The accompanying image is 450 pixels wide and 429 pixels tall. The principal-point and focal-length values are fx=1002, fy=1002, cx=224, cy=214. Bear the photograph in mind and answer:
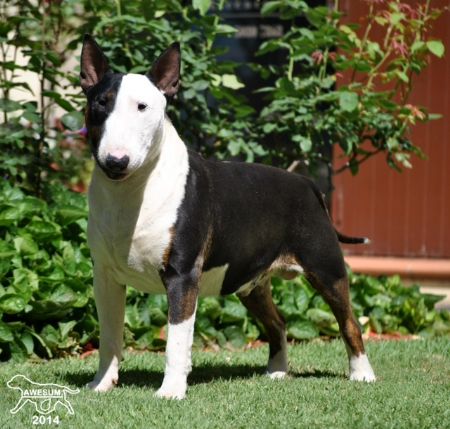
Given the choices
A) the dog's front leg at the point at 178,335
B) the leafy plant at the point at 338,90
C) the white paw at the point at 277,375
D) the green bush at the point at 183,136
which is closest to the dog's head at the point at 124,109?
the dog's front leg at the point at 178,335

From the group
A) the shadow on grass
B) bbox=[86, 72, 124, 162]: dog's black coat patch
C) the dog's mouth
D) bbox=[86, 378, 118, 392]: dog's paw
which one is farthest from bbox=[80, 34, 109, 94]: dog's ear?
the shadow on grass

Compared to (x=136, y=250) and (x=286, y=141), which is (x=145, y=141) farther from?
(x=286, y=141)

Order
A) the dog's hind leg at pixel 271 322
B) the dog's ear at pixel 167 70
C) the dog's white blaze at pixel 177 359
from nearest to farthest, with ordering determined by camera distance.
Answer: the dog's white blaze at pixel 177 359
the dog's ear at pixel 167 70
the dog's hind leg at pixel 271 322

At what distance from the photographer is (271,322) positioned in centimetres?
556

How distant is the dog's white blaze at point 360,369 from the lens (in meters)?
5.32

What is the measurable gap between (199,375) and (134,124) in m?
1.70

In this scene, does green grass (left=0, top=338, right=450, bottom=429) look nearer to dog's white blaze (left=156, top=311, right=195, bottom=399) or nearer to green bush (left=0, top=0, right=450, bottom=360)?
dog's white blaze (left=156, top=311, right=195, bottom=399)

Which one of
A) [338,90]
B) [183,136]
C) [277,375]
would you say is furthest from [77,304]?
[338,90]

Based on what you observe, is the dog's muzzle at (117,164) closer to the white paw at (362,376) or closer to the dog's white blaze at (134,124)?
the dog's white blaze at (134,124)

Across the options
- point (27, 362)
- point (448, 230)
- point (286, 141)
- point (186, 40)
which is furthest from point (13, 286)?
point (448, 230)

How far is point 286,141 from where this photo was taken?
7.89 m

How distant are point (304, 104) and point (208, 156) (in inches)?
34.4

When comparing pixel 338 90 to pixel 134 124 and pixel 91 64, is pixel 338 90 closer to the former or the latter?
pixel 91 64

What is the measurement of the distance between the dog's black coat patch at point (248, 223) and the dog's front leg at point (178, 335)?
8cm
